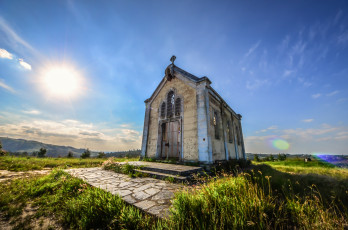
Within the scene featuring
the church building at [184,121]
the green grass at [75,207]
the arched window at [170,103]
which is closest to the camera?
the green grass at [75,207]

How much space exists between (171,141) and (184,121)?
194 cm

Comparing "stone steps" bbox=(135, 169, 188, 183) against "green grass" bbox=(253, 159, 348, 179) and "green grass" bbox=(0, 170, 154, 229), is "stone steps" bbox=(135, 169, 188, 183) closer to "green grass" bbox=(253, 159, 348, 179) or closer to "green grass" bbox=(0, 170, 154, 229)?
"green grass" bbox=(0, 170, 154, 229)

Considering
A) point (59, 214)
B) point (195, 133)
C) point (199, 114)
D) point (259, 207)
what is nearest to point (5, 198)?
point (59, 214)

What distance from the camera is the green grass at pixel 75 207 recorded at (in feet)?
7.73

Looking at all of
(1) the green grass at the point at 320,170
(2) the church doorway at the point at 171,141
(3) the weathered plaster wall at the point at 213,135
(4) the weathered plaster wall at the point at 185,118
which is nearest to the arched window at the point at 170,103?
(4) the weathered plaster wall at the point at 185,118

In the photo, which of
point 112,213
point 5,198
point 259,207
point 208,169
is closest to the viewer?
point 259,207

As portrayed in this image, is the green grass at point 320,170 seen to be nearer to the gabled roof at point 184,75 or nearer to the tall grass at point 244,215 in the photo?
the tall grass at point 244,215

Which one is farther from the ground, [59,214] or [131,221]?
[131,221]

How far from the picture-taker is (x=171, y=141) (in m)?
9.76

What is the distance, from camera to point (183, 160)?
841 centimetres

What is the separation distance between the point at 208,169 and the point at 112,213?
577cm

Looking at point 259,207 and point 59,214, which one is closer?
point 259,207

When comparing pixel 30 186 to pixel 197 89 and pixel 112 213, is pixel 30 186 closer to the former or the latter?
pixel 112 213

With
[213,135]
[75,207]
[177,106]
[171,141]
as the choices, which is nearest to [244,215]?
[75,207]
